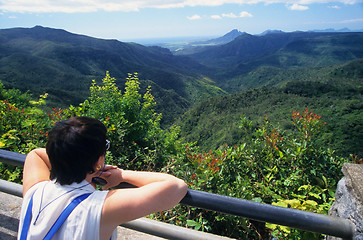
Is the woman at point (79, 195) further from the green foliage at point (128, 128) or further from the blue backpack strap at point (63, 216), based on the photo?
the green foliage at point (128, 128)

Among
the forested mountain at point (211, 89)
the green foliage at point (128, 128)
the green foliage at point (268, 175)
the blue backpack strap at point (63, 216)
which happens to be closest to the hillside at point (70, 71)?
the forested mountain at point (211, 89)

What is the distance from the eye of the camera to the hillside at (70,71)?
8094cm

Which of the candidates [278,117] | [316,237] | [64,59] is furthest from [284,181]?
[64,59]

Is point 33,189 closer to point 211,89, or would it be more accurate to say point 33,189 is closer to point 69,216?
point 69,216

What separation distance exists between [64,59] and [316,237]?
159 m

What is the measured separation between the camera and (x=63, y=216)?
109 centimetres

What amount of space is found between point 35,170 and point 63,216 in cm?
49

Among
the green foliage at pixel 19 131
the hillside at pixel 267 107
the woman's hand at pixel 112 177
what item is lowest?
the hillside at pixel 267 107

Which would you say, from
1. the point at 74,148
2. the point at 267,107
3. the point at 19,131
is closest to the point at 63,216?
the point at 74,148

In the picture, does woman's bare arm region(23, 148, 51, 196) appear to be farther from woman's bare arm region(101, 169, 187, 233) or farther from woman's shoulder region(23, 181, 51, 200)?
woman's bare arm region(101, 169, 187, 233)

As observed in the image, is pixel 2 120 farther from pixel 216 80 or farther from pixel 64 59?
pixel 216 80

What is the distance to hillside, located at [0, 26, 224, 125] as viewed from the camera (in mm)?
80938

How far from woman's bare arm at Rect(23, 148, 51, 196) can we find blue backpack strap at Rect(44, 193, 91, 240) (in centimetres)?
36

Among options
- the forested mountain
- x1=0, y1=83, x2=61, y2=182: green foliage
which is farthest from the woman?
the forested mountain
